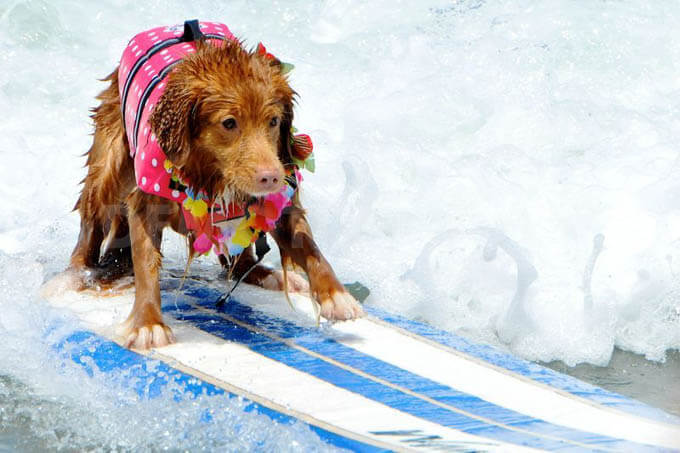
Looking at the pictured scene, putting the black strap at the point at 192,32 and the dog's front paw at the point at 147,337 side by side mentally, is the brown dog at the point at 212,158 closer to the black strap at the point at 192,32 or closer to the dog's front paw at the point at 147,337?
the dog's front paw at the point at 147,337

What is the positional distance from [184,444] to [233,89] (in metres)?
1.17

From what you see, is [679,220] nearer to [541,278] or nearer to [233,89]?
[541,278]

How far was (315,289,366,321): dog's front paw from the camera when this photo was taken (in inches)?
137

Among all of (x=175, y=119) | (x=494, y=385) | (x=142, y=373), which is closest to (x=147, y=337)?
(x=142, y=373)

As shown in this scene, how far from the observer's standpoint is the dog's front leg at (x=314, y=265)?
3.49 m

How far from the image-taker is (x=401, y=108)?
7.38 metres

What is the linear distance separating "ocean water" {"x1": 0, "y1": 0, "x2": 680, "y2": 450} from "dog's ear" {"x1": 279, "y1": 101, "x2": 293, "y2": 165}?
95 cm

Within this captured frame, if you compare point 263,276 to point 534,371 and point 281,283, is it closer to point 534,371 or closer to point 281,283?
point 281,283

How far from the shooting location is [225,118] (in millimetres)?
3186

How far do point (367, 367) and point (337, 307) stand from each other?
0.80 ft

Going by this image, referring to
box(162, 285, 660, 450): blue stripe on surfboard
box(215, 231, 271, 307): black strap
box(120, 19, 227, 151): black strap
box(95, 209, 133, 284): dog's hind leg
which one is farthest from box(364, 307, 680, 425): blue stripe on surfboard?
box(120, 19, 227, 151): black strap

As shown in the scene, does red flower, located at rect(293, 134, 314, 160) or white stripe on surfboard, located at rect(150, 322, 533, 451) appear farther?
red flower, located at rect(293, 134, 314, 160)

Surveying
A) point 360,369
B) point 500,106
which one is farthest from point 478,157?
point 360,369

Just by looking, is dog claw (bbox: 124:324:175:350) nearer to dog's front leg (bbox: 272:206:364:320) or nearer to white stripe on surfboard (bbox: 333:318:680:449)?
dog's front leg (bbox: 272:206:364:320)
